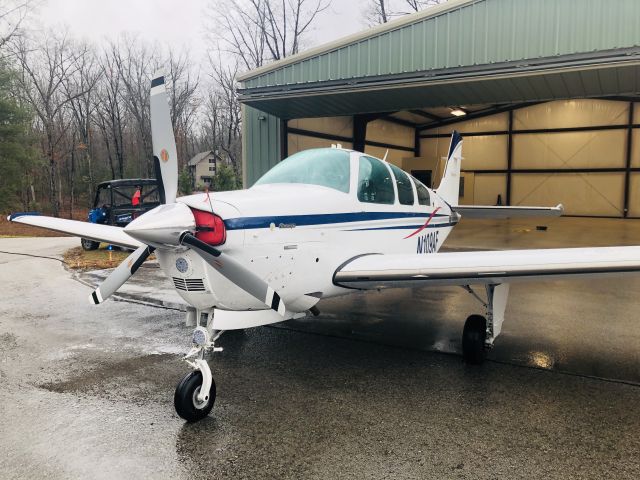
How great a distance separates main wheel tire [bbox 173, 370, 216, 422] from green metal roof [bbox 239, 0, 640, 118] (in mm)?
9091

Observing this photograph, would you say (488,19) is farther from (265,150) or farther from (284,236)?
(284,236)

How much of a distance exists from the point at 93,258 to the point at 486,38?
426 inches

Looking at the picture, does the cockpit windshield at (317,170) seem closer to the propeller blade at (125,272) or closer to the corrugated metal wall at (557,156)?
the propeller blade at (125,272)

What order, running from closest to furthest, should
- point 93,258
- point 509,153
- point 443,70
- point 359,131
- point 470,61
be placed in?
1. point 443,70
2. point 470,61
3. point 93,258
4. point 359,131
5. point 509,153

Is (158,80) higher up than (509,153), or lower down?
lower down

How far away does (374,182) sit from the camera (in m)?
5.05

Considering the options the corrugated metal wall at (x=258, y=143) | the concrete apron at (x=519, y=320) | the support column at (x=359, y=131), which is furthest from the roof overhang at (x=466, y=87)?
the concrete apron at (x=519, y=320)

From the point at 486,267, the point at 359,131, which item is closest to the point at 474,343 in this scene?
the point at 486,267

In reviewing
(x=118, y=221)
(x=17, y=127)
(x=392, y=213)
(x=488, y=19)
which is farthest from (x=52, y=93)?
(x=392, y=213)

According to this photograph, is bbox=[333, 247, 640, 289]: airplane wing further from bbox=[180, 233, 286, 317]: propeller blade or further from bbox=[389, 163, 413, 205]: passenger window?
bbox=[389, 163, 413, 205]: passenger window

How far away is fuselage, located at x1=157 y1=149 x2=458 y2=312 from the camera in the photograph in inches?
137

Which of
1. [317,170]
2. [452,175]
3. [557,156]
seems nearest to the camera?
[317,170]

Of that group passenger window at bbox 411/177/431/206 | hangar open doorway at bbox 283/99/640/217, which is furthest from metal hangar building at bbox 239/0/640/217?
hangar open doorway at bbox 283/99/640/217

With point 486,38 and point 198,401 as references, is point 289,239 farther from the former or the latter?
point 486,38
